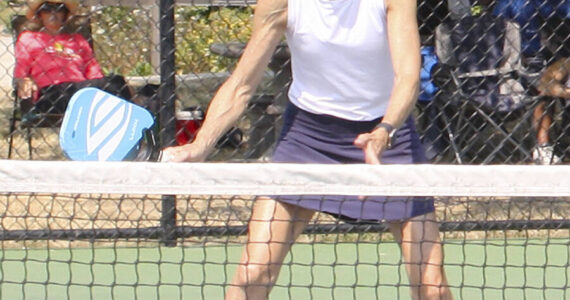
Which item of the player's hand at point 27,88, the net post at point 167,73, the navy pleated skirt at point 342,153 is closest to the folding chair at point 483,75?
the net post at point 167,73

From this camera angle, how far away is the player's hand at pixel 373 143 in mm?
3182

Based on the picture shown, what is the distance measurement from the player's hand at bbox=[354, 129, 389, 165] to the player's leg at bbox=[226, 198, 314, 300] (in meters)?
0.37

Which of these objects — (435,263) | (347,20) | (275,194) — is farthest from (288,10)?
(435,263)

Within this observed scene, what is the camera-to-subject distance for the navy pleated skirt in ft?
11.3

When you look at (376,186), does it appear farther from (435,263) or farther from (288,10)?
(288,10)

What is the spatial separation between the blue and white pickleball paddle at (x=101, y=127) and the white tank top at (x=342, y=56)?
65.0 inches

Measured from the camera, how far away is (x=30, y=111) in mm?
6902

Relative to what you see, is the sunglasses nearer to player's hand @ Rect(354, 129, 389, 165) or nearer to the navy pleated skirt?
the navy pleated skirt

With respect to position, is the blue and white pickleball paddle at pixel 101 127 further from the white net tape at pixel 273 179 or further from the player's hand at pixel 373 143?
the player's hand at pixel 373 143

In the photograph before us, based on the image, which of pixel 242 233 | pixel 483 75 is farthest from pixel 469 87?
pixel 242 233

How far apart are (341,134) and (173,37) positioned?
247 cm

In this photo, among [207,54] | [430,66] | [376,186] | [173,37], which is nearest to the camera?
[376,186]

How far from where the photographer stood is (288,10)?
3482mm

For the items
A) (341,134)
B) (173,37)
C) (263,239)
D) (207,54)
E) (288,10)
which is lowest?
(207,54)
